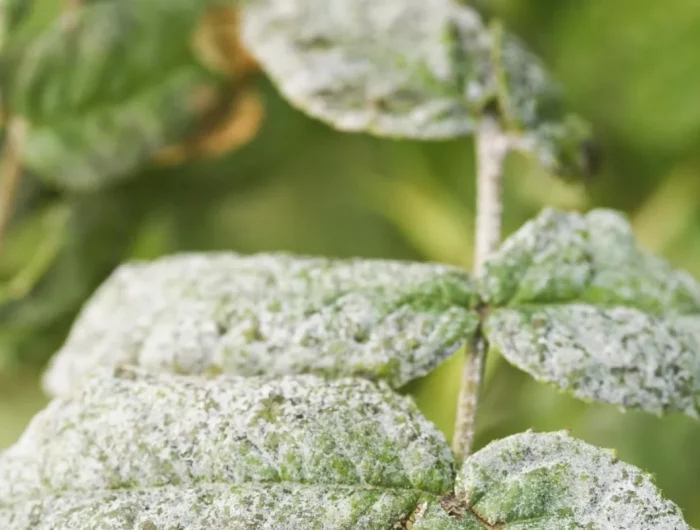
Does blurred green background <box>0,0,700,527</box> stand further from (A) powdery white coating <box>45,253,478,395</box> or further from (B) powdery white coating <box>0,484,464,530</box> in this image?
(B) powdery white coating <box>0,484,464,530</box>

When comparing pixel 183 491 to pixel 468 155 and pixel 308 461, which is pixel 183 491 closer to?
pixel 308 461

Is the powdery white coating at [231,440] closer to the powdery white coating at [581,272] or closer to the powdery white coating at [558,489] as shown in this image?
the powdery white coating at [558,489]

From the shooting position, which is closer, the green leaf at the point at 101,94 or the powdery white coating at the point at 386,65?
the powdery white coating at the point at 386,65

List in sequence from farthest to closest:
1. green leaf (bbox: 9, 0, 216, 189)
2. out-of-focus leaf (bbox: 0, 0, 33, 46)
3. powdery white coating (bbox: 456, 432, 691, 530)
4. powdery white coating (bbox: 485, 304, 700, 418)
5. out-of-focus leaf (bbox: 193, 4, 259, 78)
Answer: out-of-focus leaf (bbox: 193, 4, 259, 78) → green leaf (bbox: 9, 0, 216, 189) → out-of-focus leaf (bbox: 0, 0, 33, 46) → powdery white coating (bbox: 485, 304, 700, 418) → powdery white coating (bbox: 456, 432, 691, 530)

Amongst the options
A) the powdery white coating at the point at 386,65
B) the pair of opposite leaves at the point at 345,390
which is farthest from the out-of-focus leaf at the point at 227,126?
the pair of opposite leaves at the point at 345,390

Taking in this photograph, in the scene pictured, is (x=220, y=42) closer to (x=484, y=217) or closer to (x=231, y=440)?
(x=484, y=217)

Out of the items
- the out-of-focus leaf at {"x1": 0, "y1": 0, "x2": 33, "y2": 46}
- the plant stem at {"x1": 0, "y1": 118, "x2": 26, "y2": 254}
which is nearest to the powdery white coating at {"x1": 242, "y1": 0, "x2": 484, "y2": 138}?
the out-of-focus leaf at {"x1": 0, "y1": 0, "x2": 33, "y2": 46}
